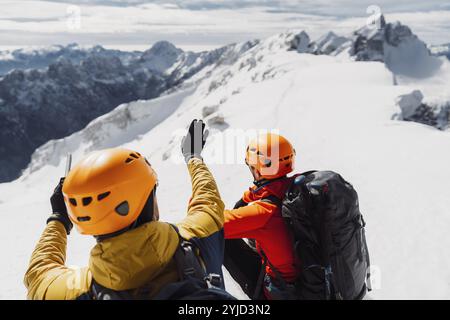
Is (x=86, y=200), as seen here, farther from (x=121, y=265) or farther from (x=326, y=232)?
(x=326, y=232)

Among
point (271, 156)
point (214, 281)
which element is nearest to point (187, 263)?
point (214, 281)

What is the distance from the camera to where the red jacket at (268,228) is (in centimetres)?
457

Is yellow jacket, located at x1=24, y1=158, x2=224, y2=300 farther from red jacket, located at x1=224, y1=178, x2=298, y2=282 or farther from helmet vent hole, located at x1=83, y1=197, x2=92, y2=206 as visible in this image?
red jacket, located at x1=224, y1=178, x2=298, y2=282

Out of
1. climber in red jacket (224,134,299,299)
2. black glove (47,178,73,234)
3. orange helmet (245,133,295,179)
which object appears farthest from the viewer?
orange helmet (245,133,295,179)

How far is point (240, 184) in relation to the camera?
14523 millimetres

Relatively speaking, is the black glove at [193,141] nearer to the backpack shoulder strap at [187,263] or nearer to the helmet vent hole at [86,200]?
the backpack shoulder strap at [187,263]

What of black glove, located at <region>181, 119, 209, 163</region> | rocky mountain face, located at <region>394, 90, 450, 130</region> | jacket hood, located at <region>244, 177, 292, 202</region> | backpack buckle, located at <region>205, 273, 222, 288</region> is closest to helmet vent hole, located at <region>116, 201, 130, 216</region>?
backpack buckle, located at <region>205, 273, 222, 288</region>

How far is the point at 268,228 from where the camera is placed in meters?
4.73

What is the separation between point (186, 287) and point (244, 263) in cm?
353

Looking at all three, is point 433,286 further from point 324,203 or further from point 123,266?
point 123,266

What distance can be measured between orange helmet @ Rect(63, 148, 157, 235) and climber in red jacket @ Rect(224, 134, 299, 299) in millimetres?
1860

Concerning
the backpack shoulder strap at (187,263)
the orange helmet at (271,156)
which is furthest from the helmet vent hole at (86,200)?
the orange helmet at (271,156)

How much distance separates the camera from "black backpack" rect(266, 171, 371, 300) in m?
4.48

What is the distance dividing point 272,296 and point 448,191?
8.73m
